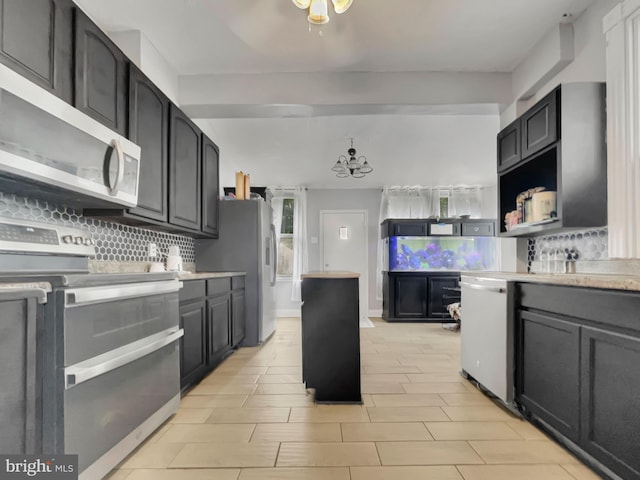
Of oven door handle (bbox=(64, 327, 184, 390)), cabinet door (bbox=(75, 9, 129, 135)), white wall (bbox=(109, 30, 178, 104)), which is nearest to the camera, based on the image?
oven door handle (bbox=(64, 327, 184, 390))

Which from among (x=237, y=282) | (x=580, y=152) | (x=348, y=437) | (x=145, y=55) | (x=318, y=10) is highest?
(x=145, y=55)

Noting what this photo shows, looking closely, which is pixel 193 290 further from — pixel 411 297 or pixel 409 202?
pixel 409 202

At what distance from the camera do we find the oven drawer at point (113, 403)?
1.30 meters

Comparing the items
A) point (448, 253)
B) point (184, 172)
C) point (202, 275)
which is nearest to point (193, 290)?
point (202, 275)

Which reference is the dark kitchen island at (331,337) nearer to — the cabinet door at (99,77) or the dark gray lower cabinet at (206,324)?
the dark gray lower cabinet at (206,324)

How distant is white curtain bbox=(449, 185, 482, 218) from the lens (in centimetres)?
670

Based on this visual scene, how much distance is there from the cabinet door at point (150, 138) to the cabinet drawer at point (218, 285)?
71 centimetres

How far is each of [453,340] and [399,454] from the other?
3070mm

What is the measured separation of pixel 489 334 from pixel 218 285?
7.53 ft

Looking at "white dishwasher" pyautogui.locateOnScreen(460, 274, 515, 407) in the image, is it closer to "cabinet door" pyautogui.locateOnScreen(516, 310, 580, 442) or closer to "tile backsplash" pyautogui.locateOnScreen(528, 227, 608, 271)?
"cabinet door" pyautogui.locateOnScreen(516, 310, 580, 442)

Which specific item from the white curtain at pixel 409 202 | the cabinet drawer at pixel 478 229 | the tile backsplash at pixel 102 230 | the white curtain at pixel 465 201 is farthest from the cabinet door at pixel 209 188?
the white curtain at pixel 465 201

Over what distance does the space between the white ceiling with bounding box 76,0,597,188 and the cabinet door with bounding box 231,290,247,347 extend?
75.9 inches

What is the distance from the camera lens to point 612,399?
143 cm

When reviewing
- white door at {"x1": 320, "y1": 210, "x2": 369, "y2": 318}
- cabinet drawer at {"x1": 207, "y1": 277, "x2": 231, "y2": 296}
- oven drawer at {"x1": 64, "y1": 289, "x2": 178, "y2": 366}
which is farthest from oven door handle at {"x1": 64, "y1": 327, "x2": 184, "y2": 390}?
white door at {"x1": 320, "y1": 210, "x2": 369, "y2": 318}
